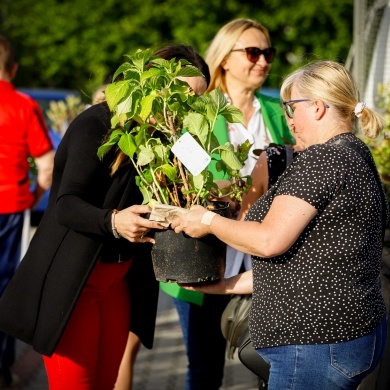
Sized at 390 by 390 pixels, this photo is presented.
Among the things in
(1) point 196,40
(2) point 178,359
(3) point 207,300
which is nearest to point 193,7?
(1) point 196,40

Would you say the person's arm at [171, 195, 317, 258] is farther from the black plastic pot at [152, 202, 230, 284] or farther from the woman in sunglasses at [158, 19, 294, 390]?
the woman in sunglasses at [158, 19, 294, 390]

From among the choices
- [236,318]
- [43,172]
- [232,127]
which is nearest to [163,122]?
[236,318]

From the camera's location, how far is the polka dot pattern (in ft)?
8.82

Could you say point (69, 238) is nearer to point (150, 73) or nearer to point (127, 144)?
point (127, 144)

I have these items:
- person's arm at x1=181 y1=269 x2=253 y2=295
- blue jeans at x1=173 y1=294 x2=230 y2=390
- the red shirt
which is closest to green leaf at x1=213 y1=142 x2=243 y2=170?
person's arm at x1=181 y1=269 x2=253 y2=295

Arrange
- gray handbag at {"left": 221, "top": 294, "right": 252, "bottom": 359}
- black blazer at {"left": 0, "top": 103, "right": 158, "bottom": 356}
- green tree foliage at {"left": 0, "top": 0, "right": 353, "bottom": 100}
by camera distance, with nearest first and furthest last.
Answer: black blazer at {"left": 0, "top": 103, "right": 158, "bottom": 356}, gray handbag at {"left": 221, "top": 294, "right": 252, "bottom": 359}, green tree foliage at {"left": 0, "top": 0, "right": 353, "bottom": 100}

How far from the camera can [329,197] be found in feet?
8.80

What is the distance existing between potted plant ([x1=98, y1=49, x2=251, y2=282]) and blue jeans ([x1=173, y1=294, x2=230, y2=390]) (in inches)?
44.8

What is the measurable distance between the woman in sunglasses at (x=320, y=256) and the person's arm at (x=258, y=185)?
2.56 ft

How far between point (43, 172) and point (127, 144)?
2.70 metres

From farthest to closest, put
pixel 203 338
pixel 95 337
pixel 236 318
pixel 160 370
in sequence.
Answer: pixel 160 370 → pixel 203 338 → pixel 236 318 → pixel 95 337

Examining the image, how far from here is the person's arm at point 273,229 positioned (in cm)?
265

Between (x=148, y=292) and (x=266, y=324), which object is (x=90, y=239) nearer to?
(x=148, y=292)

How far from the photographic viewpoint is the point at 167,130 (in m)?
3.13
